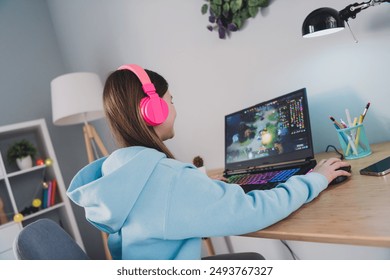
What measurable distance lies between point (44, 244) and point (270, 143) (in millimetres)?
873

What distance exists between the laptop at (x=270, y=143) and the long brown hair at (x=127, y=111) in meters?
0.38

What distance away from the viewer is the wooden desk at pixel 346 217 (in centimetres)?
71

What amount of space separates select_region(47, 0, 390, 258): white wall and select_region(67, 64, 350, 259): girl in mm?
575

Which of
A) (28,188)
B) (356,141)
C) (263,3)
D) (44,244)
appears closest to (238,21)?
(263,3)

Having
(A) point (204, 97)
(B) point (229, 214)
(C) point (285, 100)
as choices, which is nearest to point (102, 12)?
(A) point (204, 97)

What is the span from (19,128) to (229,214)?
6.83 ft

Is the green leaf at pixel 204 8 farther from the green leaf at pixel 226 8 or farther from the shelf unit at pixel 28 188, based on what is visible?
the shelf unit at pixel 28 188

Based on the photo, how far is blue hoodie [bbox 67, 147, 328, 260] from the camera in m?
0.82

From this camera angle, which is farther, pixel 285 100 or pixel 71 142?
pixel 71 142

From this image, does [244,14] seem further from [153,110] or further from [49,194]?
[49,194]

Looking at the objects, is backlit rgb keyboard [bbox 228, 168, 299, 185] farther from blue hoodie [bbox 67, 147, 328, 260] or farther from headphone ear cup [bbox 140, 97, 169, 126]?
headphone ear cup [bbox 140, 97, 169, 126]

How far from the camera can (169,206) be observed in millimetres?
816

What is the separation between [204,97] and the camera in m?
1.99
